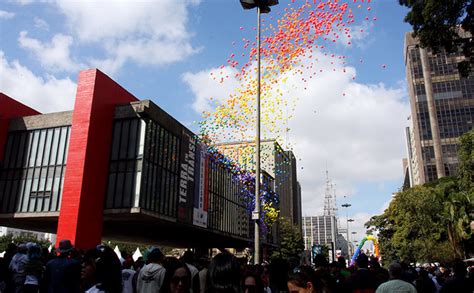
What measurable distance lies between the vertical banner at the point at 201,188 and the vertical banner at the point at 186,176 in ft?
2.10

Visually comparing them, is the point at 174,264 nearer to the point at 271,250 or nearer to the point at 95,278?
the point at 95,278

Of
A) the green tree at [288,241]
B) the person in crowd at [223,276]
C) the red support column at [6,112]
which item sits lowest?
the person in crowd at [223,276]

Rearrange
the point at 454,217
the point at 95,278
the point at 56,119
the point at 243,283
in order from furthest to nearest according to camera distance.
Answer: the point at 454,217, the point at 56,119, the point at 95,278, the point at 243,283

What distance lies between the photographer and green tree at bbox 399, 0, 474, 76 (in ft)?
35.7

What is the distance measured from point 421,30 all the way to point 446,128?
76713 mm

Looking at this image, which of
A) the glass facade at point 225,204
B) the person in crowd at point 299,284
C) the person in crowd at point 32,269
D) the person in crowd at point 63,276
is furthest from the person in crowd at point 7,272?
the glass facade at point 225,204

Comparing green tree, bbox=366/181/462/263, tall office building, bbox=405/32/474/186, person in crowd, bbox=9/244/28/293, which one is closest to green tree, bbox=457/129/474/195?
green tree, bbox=366/181/462/263

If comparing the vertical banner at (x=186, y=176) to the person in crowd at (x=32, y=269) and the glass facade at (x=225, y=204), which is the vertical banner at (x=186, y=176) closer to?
the glass facade at (x=225, y=204)

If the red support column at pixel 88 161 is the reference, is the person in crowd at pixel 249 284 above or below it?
below

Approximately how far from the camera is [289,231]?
5841 cm

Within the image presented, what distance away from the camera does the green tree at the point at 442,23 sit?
35.7ft

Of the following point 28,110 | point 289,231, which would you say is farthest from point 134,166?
point 289,231

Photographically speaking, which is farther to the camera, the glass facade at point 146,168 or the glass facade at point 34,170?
the glass facade at point 34,170

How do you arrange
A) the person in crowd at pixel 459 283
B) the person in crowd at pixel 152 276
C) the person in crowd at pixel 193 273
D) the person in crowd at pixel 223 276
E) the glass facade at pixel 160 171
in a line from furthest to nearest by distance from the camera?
the glass facade at pixel 160 171, the person in crowd at pixel 459 283, the person in crowd at pixel 152 276, the person in crowd at pixel 193 273, the person in crowd at pixel 223 276
